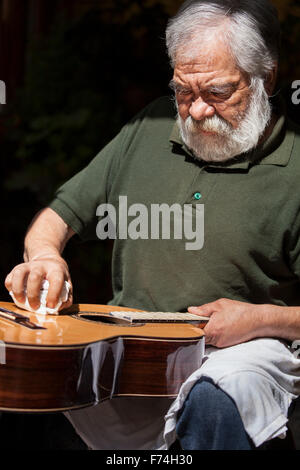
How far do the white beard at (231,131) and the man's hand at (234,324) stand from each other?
54 cm

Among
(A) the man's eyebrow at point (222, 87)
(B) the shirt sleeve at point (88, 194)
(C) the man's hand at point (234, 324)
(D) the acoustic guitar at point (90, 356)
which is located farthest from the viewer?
(B) the shirt sleeve at point (88, 194)

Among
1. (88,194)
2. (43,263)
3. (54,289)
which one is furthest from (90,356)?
(88,194)

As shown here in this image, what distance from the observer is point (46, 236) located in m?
2.70

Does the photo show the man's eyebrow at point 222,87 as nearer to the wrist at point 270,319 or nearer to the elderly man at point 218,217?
the elderly man at point 218,217

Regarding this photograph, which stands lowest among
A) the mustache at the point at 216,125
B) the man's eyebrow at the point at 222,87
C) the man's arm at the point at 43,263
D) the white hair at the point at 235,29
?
the man's arm at the point at 43,263

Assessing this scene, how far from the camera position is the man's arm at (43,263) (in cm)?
237

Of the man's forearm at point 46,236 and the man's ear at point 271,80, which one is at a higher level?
the man's ear at point 271,80

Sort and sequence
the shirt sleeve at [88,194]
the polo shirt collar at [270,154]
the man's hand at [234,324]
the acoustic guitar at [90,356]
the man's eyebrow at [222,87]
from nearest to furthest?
the acoustic guitar at [90,356] < the man's hand at [234,324] < the man's eyebrow at [222,87] < the polo shirt collar at [270,154] < the shirt sleeve at [88,194]

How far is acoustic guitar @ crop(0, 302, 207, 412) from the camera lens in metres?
2.00

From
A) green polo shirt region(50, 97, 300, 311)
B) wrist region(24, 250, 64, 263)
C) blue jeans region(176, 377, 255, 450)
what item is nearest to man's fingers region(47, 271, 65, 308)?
wrist region(24, 250, 64, 263)

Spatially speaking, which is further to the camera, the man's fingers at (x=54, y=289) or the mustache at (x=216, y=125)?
the mustache at (x=216, y=125)

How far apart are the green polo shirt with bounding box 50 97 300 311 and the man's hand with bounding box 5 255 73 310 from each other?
1.12 ft

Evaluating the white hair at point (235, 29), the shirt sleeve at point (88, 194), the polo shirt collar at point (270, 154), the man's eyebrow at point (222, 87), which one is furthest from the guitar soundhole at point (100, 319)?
the white hair at point (235, 29)

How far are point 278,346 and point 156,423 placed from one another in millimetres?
497
